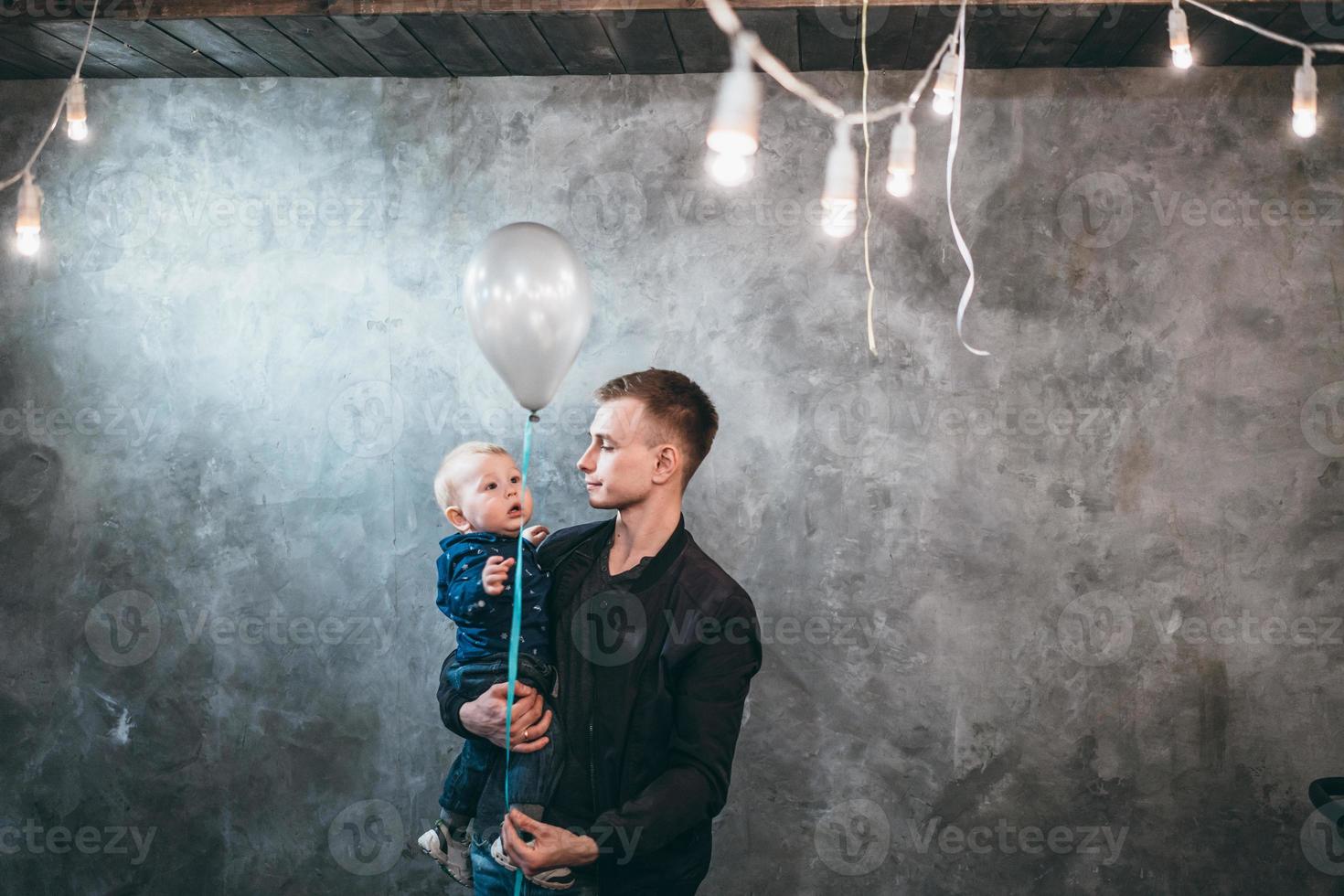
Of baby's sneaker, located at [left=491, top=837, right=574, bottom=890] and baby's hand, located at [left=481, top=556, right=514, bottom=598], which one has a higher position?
baby's hand, located at [left=481, top=556, right=514, bottom=598]

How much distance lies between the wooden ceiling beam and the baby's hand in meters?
1.71

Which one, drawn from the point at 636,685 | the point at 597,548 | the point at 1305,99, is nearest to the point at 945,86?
the point at 1305,99

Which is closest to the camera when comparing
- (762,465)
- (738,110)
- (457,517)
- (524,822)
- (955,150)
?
(738,110)

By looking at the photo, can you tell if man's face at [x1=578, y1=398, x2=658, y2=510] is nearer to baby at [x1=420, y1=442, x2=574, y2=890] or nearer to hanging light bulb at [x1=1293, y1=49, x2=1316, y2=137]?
baby at [x1=420, y1=442, x2=574, y2=890]

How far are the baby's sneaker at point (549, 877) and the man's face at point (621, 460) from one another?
31.1 inches

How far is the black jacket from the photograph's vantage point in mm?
2203

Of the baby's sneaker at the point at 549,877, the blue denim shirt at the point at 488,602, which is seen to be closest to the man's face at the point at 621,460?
the blue denim shirt at the point at 488,602

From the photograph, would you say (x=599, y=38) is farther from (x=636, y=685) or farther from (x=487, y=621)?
(x=636, y=685)

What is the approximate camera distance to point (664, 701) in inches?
90.1

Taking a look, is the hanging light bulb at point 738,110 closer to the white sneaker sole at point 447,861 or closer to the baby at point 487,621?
the baby at point 487,621

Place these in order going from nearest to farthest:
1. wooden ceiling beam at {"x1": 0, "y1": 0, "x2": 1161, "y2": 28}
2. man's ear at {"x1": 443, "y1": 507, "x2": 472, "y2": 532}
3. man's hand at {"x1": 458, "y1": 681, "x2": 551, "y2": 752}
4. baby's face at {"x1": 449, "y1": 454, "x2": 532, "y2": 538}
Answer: man's hand at {"x1": 458, "y1": 681, "x2": 551, "y2": 752} → baby's face at {"x1": 449, "y1": 454, "x2": 532, "y2": 538} → man's ear at {"x1": 443, "y1": 507, "x2": 472, "y2": 532} → wooden ceiling beam at {"x1": 0, "y1": 0, "x2": 1161, "y2": 28}

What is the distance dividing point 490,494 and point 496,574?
0.30 m

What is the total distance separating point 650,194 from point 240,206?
1498 mm

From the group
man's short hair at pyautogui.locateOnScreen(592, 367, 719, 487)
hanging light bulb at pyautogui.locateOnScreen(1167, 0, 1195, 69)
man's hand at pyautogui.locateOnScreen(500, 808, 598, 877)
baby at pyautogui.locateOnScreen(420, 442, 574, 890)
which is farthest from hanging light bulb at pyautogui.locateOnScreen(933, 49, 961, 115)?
man's hand at pyautogui.locateOnScreen(500, 808, 598, 877)
